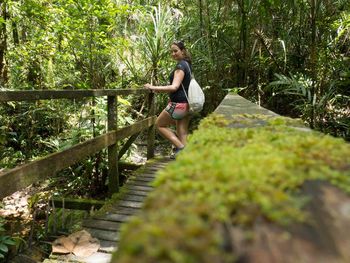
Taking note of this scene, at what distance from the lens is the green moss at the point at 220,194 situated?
1.95 ft

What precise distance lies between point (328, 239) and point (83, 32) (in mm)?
6760

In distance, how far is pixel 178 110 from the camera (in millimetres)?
4625

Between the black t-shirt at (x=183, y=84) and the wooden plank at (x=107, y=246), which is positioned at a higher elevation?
the black t-shirt at (x=183, y=84)

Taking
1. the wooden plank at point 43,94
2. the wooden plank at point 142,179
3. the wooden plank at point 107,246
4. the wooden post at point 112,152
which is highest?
the wooden plank at point 43,94

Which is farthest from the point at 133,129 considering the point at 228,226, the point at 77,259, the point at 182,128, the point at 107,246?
the point at 228,226

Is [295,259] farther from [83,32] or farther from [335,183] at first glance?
[83,32]

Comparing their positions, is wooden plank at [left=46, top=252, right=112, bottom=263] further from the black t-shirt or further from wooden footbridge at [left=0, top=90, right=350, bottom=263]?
the black t-shirt

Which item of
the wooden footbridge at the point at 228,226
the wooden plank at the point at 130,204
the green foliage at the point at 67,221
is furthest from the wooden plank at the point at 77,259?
the wooden plank at the point at 130,204

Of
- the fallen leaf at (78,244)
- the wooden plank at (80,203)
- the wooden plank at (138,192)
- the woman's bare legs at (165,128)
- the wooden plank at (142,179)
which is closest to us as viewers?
the fallen leaf at (78,244)

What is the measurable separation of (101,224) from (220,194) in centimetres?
283

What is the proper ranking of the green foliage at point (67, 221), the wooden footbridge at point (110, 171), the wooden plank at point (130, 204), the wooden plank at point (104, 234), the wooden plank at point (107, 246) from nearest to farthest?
1. the wooden footbridge at point (110, 171)
2. the wooden plank at point (107, 246)
3. the wooden plank at point (104, 234)
4. the green foliage at point (67, 221)
5. the wooden plank at point (130, 204)

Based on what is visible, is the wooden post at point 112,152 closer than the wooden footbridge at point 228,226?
No

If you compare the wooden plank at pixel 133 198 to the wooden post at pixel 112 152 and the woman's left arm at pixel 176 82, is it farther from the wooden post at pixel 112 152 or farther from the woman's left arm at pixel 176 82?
the woman's left arm at pixel 176 82

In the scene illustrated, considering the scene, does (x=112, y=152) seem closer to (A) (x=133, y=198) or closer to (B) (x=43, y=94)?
(A) (x=133, y=198)
